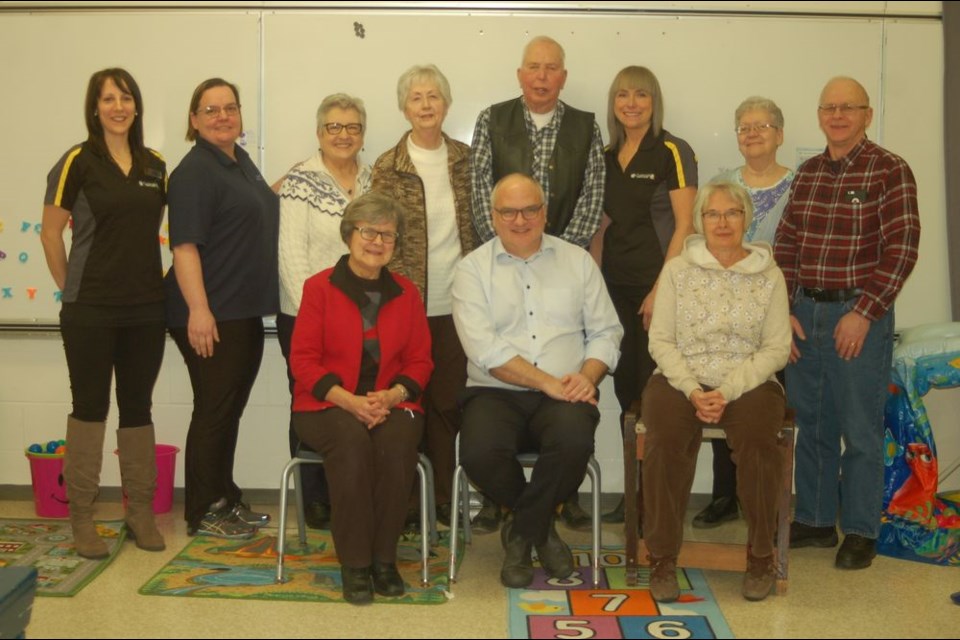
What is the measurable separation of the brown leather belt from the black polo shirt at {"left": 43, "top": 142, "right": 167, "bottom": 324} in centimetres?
225

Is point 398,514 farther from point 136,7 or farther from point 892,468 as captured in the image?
point 136,7

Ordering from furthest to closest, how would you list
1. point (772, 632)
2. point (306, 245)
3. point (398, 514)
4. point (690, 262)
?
1. point (306, 245)
2. point (690, 262)
3. point (398, 514)
4. point (772, 632)

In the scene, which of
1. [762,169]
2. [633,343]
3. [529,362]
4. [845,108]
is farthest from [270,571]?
[845,108]

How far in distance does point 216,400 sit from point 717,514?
1.93 metres

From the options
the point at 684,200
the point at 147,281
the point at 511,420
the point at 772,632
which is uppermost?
the point at 684,200

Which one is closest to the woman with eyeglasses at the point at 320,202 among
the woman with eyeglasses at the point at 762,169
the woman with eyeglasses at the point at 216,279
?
the woman with eyeglasses at the point at 216,279

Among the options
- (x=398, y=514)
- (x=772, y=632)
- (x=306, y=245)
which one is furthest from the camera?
(x=306, y=245)

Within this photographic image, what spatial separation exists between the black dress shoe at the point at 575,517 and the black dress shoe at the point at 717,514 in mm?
433

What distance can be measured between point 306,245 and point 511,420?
97 cm

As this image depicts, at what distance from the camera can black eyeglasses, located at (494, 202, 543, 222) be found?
3.05 m

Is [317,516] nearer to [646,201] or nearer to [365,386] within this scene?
[365,386]

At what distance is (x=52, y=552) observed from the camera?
3.29 m

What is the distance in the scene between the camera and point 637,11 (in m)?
3.86

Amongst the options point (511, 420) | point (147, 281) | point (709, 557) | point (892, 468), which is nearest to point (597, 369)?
point (511, 420)
